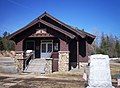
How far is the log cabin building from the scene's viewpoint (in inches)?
1097

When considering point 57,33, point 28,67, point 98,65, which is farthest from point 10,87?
point 57,33

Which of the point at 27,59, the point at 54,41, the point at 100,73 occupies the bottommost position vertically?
the point at 100,73

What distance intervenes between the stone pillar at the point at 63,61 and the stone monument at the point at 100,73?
1647 centimetres

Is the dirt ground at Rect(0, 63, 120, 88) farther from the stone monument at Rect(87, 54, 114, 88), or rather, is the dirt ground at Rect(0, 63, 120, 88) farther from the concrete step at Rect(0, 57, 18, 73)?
the concrete step at Rect(0, 57, 18, 73)

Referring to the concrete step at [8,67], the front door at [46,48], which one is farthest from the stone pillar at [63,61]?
the concrete step at [8,67]

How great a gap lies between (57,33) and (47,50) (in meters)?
3.56

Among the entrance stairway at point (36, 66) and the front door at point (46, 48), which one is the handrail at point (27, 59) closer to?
the entrance stairway at point (36, 66)

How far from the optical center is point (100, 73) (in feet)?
35.9

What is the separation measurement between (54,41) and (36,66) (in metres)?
5.00

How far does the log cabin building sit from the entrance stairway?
50cm

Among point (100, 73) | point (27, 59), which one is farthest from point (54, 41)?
point (100, 73)

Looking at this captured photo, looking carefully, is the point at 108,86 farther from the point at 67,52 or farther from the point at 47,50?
the point at 47,50

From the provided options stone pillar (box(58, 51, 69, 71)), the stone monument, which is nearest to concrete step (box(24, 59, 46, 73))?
stone pillar (box(58, 51, 69, 71))

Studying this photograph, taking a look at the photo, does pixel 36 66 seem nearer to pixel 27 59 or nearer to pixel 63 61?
pixel 27 59
